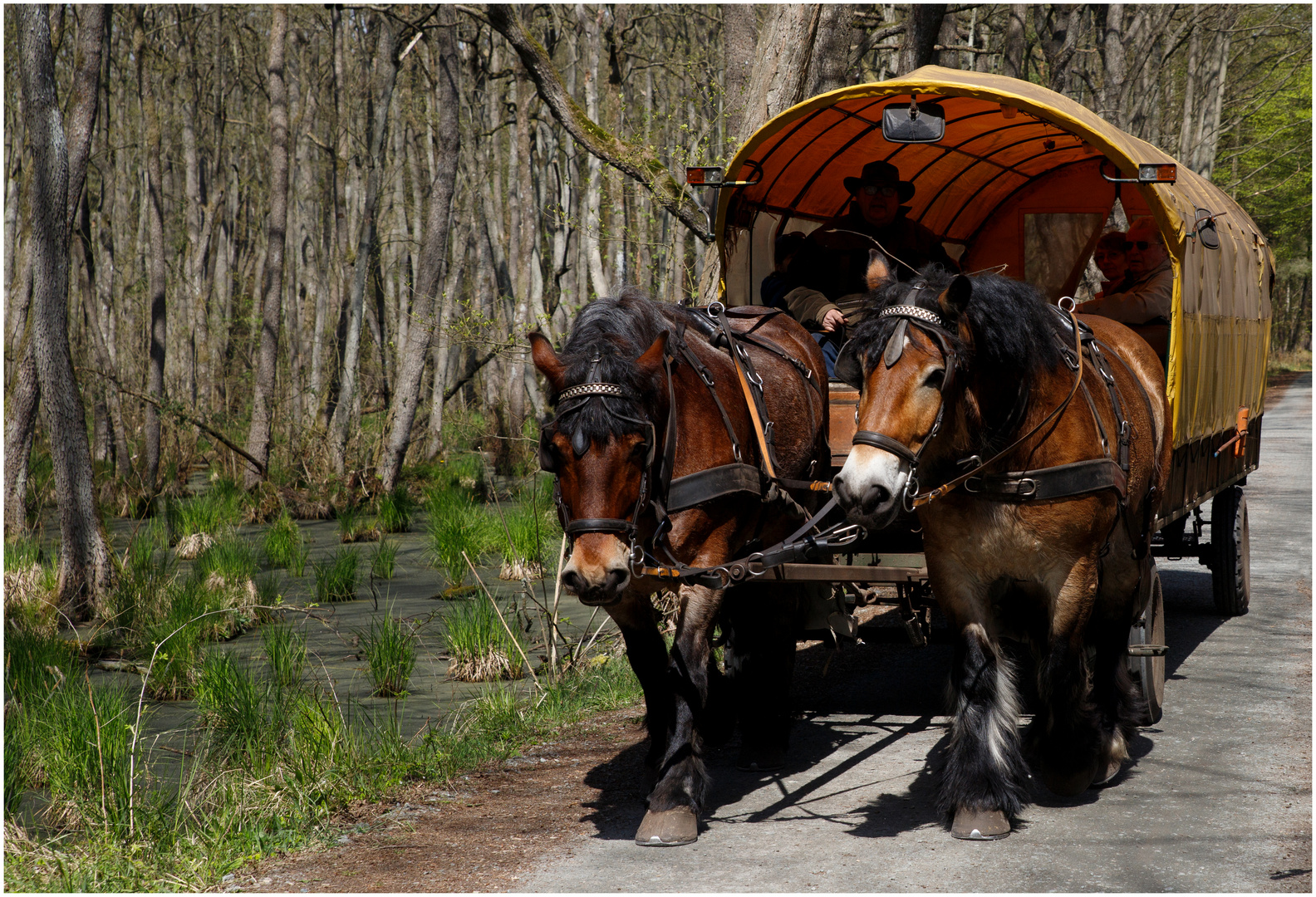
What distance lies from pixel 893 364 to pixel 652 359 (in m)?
0.83

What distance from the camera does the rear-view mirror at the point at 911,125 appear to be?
548 centimetres

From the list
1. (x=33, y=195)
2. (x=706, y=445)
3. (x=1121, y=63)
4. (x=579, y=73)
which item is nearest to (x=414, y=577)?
(x=33, y=195)

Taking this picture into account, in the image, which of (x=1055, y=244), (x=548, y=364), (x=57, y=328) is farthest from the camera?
(x=57, y=328)

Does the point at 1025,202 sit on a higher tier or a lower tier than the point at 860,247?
higher

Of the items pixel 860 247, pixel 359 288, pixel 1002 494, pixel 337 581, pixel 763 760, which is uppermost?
pixel 359 288

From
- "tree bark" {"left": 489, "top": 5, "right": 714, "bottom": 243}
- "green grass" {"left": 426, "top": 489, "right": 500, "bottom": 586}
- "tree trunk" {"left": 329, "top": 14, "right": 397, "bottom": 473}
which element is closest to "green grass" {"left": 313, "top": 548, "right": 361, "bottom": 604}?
"green grass" {"left": 426, "top": 489, "right": 500, "bottom": 586}

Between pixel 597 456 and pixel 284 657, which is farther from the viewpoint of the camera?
pixel 284 657

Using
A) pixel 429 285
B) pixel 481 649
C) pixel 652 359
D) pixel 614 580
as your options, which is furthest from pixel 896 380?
pixel 429 285

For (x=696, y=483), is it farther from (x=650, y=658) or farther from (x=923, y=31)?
(x=923, y=31)

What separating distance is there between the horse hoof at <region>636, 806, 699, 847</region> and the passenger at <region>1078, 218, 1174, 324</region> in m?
3.69

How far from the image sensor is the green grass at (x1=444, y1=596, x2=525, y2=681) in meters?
7.25

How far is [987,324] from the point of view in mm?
4023

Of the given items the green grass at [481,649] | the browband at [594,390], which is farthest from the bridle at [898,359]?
the green grass at [481,649]

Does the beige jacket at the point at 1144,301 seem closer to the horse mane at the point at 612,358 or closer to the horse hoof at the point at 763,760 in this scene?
the horse hoof at the point at 763,760
